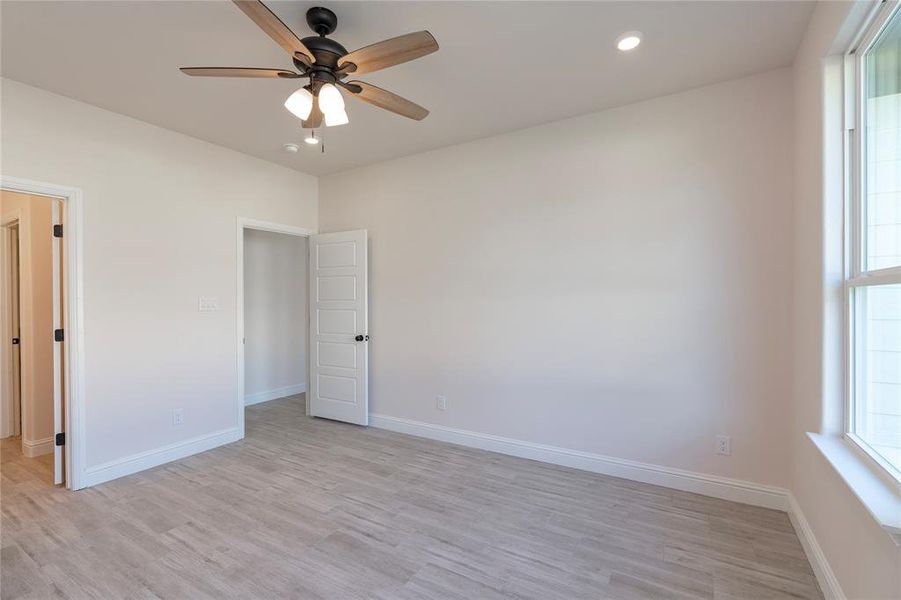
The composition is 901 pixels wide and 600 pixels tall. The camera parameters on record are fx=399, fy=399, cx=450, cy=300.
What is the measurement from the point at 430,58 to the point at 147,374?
132 inches

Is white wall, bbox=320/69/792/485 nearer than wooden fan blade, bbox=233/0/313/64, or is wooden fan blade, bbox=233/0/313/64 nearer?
wooden fan blade, bbox=233/0/313/64

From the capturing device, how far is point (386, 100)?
88.5 inches

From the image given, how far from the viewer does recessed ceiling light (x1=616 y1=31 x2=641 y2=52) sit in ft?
7.36

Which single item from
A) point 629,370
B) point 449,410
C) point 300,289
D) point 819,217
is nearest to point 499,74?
point 819,217

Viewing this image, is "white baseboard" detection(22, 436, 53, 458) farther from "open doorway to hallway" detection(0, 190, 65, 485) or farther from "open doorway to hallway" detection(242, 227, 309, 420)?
"open doorway to hallway" detection(242, 227, 309, 420)

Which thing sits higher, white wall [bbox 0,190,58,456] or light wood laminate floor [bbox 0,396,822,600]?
white wall [bbox 0,190,58,456]

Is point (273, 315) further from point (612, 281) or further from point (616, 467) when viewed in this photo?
point (616, 467)

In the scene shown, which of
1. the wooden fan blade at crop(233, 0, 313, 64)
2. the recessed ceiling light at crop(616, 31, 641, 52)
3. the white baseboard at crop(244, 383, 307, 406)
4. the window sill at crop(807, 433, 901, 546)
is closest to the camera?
the window sill at crop(807, 433, 901, 546)

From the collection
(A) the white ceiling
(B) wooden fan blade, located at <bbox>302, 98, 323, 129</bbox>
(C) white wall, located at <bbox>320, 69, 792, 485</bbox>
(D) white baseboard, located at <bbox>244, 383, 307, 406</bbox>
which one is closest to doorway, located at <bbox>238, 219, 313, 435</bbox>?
(D) white baseboard, located at <bbox>244, 383, 307, 406</bbox>

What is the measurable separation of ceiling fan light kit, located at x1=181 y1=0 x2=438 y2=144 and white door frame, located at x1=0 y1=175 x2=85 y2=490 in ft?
5.98

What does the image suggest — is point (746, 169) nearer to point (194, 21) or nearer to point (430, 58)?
point (430, 58)

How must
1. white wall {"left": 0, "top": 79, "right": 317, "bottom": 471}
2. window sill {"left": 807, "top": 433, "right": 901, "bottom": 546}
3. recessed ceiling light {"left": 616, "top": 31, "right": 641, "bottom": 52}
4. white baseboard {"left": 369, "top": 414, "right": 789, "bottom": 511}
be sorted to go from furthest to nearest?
white wall {"left": 0, "top": 79, "right": 317, "bottom": 471}
white baseboard {"left": 369, "top": 414, "right": 789, "bottom": 511}
recessed ceiling light {"left": 616, "top": 31, "right": 641, "bottom": 52}
window sill {"left": 807, "top": 433, "right": 901, "bottom": 546}

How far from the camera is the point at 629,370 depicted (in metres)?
3.09

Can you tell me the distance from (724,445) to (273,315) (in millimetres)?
5509
